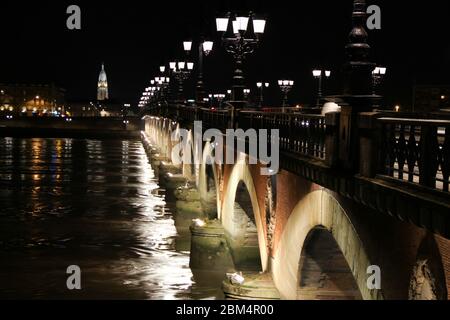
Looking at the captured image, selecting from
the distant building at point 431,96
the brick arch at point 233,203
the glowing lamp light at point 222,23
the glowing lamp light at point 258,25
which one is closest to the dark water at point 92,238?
the brick arch at point 233,203

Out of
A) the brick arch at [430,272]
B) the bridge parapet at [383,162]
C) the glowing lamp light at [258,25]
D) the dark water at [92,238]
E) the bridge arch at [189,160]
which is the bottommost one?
the dark water at [92,238]

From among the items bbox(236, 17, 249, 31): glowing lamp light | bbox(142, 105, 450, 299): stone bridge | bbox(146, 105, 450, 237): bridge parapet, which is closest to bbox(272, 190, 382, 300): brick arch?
bbox(142, 105, 450, 299): stone bridge

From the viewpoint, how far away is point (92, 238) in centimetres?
3784

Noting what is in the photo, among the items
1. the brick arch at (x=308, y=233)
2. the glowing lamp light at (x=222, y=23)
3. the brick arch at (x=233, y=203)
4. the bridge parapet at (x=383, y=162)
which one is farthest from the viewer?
the glowing lamp light at (x=222, y=23)

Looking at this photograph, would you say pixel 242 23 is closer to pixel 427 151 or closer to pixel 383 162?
pixel 383 162

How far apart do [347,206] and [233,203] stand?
15.7 meters

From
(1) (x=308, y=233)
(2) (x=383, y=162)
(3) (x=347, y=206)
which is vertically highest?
(2) (x=383, y=162)

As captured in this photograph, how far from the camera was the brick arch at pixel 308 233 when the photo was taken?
38.4 ft

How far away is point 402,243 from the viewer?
10398mm

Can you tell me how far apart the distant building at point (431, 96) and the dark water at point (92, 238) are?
1569cm

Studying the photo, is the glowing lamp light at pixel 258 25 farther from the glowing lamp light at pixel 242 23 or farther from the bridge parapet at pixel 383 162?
the bridge parapet at pixel 383 162

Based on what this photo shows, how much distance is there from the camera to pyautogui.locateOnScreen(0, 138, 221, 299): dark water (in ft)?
90.6

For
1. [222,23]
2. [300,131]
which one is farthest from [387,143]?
[222,23]
